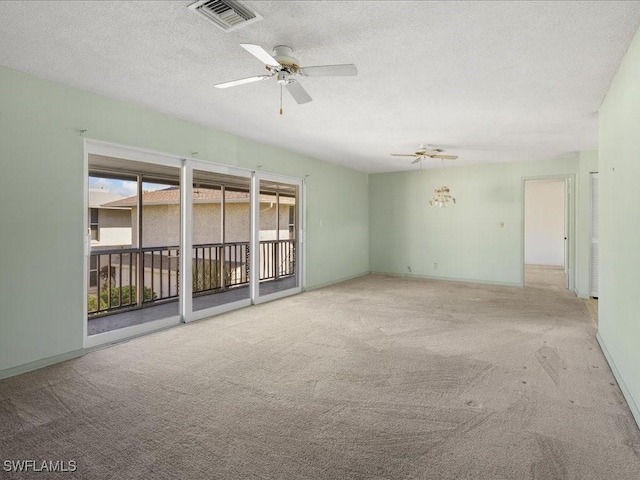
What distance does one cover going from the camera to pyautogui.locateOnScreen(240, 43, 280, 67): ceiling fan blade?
2197 mm

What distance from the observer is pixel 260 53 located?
2311 millimetres

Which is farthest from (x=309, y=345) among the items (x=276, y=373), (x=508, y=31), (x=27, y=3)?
(x=27, y=3)

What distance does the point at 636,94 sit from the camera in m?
2.37

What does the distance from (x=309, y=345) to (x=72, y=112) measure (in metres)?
3.22

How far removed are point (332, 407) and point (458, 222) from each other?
6274mm

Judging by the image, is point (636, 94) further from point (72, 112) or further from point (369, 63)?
point (72, 112)

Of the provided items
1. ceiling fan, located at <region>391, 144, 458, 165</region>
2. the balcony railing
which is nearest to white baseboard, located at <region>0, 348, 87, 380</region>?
the balcony railing

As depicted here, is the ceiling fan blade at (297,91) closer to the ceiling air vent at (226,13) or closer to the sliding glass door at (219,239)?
Answer: the ceiling air vent at (226,13)

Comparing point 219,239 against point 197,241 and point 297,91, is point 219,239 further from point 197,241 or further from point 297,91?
point 297,91

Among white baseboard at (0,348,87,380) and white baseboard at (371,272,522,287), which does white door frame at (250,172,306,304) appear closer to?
white baseboard at (0,348,87,380)

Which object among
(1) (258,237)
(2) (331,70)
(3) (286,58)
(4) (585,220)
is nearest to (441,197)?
(4) (585,220)

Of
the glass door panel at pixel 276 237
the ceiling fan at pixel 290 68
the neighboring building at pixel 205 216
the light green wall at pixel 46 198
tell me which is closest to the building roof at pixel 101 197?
the neighboring building at pixel 205 216

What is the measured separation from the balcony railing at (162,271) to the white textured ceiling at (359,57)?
2.21 meters

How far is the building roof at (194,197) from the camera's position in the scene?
539cm
